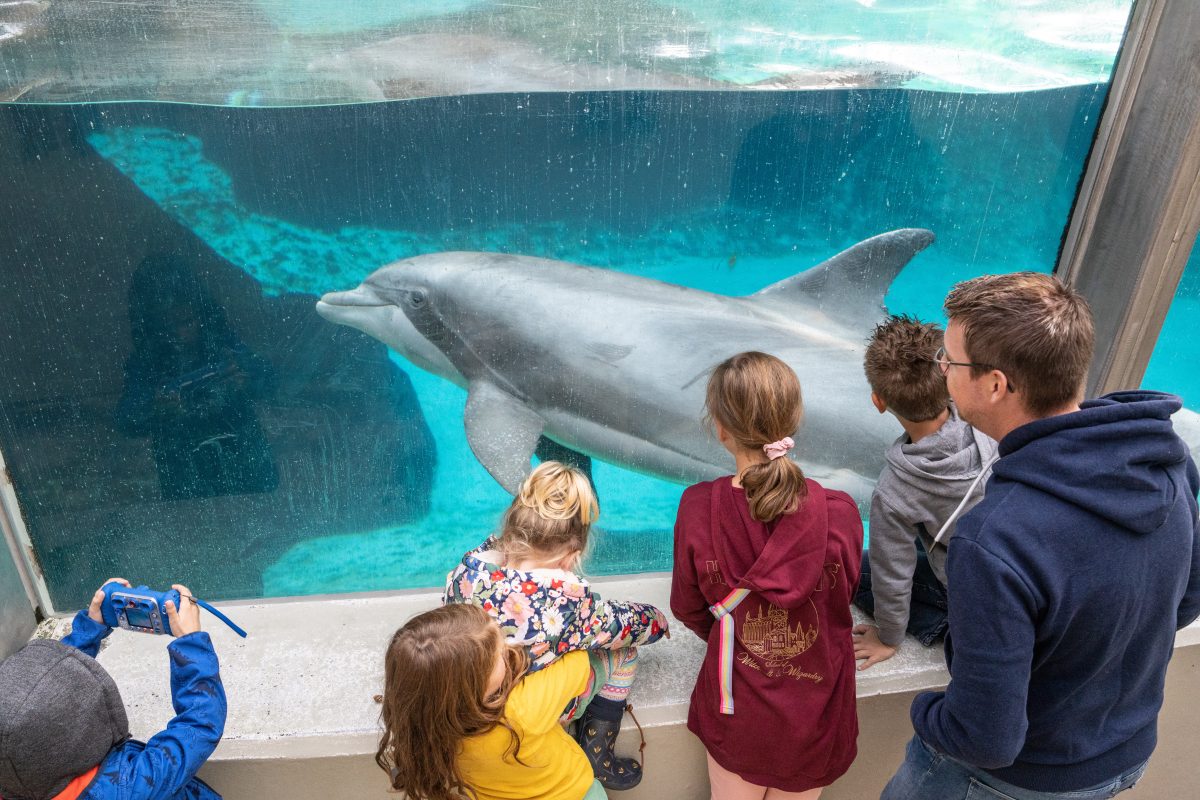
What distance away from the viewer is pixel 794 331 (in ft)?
10.7

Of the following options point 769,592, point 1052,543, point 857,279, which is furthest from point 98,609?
point 857,279

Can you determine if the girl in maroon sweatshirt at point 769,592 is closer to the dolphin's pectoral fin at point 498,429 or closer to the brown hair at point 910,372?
the brown hair at point 910,372

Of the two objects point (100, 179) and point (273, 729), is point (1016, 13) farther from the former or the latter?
point (273, 729)

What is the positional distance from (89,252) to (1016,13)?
343cm

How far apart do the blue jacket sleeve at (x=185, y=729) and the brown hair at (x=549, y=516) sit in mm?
769

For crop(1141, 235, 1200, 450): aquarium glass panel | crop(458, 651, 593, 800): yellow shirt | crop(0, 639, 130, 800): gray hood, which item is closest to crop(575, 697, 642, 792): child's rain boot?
crop(458, 651, 593, 800): yellow shirt

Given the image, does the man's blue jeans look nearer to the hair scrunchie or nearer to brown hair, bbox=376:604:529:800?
the hair scrunchie

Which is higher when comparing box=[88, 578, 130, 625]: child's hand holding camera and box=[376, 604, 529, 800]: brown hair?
box=[376, 604, 529, 800]: brown hair

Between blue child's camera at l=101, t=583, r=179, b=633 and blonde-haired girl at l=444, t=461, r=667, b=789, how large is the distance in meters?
0.70

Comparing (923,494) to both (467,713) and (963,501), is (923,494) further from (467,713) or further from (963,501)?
(467,713)

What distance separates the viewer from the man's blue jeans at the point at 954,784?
169 cm

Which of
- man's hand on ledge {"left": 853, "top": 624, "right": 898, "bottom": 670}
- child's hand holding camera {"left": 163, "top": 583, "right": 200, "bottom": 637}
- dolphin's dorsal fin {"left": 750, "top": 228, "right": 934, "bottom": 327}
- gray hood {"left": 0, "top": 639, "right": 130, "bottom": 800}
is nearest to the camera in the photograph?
gray hood {"left": 0, "top": 639, "right": 130, "bottom": 800}

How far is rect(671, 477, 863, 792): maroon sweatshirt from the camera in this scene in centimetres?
191

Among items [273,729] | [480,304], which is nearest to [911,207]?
[480,304]
